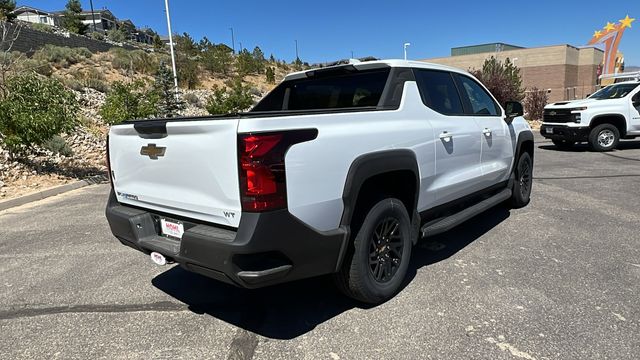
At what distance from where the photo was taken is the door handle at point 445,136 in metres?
3.91

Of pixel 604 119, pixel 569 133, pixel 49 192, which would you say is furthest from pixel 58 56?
pixel 604 119

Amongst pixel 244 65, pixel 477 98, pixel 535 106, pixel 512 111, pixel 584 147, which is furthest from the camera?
pixel 244 65

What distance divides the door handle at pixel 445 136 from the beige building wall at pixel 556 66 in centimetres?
4843

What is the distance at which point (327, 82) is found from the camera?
14.8ft

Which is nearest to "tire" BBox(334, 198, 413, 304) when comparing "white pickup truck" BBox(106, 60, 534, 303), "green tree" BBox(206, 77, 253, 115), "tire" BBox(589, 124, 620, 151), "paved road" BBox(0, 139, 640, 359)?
"white pickup truck" BBox(106, 60, 534, 303)

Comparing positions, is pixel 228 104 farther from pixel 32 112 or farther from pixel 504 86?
pixel 504 86

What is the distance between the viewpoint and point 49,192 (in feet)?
26.5

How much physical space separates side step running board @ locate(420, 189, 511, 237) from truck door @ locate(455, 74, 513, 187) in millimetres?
200

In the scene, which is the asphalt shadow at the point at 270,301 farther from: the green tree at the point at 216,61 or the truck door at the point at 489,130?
the green tree at the point at 216,61

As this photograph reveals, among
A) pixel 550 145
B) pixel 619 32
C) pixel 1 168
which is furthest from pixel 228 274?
pixel 619 32

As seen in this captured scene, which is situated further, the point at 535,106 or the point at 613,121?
the point at 535,106

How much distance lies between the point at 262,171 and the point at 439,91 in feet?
8.10

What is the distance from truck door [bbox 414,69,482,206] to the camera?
3906mm

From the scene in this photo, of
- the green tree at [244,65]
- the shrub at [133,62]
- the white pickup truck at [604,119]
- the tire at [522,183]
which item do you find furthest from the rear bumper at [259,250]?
the green tree at [244,65]
